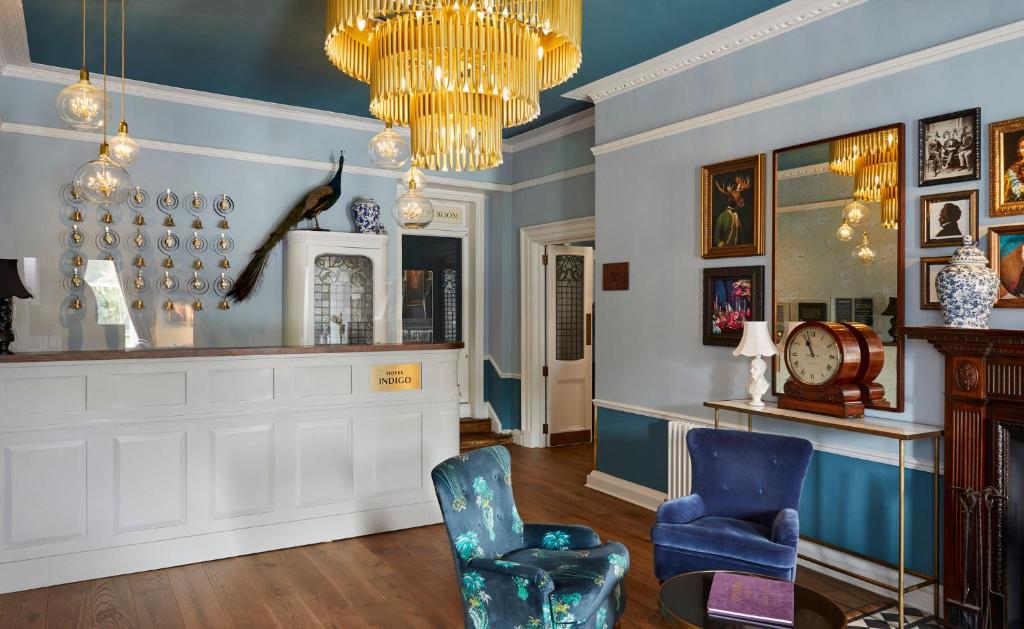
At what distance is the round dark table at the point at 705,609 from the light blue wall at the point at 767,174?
1524 mm

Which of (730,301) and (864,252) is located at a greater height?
(864,252)

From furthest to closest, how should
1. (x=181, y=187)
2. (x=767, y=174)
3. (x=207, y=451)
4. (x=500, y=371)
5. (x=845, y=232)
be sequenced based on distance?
(x=500, y=371) → (x=181, y=187) → (x=767, y=174) → (x=207, y=451) → (x=845, y=232)

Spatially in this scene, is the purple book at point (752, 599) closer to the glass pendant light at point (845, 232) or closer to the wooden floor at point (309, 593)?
the wooden floor at point (309, 593)

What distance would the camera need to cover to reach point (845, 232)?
3674mm

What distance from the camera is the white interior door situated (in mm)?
7070

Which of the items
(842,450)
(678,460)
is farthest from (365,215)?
(842,450)

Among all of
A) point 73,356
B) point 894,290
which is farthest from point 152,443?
point 894,290

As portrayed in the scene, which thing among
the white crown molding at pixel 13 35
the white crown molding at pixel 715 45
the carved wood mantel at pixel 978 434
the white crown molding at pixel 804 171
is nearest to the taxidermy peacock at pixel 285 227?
the white crown molding at pixel 13 35

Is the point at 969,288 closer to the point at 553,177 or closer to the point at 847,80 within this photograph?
the point at 847,80

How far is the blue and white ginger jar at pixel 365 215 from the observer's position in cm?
629

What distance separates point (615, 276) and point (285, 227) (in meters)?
2.85

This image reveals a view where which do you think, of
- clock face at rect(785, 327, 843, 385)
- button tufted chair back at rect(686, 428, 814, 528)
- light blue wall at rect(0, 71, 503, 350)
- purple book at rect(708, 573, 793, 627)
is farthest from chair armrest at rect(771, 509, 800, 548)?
light blue wall at rect(0, 71, 503, 350)

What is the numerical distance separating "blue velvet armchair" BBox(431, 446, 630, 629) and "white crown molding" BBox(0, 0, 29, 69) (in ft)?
12.4

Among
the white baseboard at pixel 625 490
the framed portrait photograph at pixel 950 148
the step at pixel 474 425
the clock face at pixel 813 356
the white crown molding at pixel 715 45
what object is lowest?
the white baseboard at pixel 625 490
